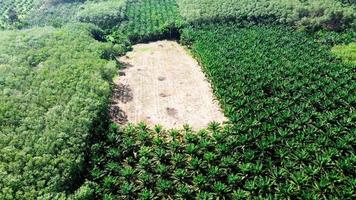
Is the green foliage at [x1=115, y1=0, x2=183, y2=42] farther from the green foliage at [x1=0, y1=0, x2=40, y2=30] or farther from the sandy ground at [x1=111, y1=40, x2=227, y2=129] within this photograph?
the green foliage at [x1=0, y1=0, x2=40, y2=30]

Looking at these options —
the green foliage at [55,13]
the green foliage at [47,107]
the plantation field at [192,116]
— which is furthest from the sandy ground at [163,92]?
the green foliage at [55,13]

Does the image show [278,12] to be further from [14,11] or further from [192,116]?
[14,11]

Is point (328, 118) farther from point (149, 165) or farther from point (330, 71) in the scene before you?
point (149, 165)

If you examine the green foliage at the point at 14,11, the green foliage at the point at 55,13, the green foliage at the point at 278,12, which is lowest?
the green foliage at the point at 14,11

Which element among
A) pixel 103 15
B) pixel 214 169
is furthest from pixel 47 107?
pixel 103 15

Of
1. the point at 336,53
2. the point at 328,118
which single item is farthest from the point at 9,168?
the point at 336,53

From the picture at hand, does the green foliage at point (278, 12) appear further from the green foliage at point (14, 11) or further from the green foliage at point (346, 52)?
the green foliage at point (14, 11)
